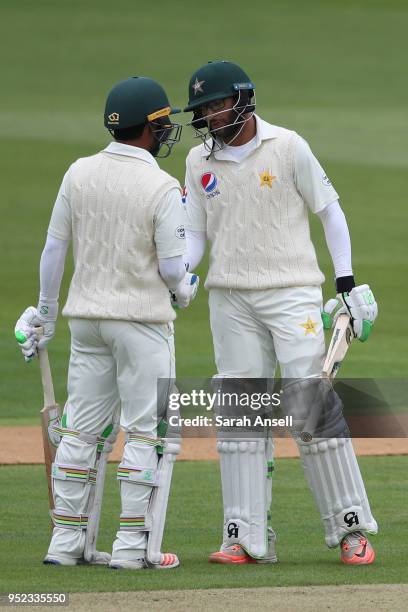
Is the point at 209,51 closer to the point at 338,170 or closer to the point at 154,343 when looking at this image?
the point at 338,170

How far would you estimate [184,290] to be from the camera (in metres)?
6.26

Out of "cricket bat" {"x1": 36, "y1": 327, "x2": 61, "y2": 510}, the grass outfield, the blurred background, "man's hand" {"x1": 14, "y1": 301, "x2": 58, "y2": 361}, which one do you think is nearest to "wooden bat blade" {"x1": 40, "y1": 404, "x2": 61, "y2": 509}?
"cricket bat" {"x1": 36, "y1": 327, "x2": 61, "y2": 510}

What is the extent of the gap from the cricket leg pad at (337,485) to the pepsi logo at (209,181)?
1.19 metres

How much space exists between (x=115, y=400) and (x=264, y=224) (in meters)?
1.01

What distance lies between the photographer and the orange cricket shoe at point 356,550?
20.8 feet

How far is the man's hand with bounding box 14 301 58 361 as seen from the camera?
649cm

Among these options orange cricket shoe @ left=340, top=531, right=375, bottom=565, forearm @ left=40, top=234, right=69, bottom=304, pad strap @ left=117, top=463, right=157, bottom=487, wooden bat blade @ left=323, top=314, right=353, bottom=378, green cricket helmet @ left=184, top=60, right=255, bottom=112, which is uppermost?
green cricket helmet @ left=184, top=60, right=255, bottom=112

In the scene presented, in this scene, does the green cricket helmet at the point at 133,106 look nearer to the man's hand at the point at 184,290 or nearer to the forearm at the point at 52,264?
the forearm at the point at 52,264

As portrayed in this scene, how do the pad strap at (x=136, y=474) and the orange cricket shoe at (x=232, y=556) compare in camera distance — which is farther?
the orange cricket shoe at (x=232, y=556)

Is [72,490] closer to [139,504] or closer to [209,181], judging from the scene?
[139,504]

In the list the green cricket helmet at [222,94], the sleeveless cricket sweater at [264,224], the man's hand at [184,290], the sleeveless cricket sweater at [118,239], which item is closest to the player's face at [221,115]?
the green cricket helmet at [222,94]

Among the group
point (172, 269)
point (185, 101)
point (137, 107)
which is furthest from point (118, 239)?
point (185, 101)

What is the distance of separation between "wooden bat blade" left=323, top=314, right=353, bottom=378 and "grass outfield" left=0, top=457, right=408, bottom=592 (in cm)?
85

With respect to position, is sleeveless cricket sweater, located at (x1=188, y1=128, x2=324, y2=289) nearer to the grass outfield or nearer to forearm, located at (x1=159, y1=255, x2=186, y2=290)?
forearm, located at (x1=159, y1=255, x2=186, y2=290)
